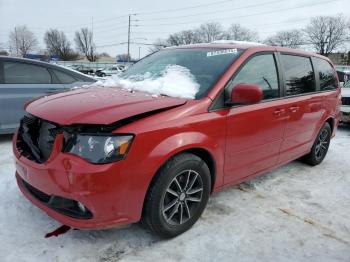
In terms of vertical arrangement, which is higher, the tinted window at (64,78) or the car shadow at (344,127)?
the tinted window at (64,78)

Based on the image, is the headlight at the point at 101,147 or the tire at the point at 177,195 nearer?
the headlight at the point at 101,147

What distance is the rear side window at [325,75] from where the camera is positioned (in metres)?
4.92

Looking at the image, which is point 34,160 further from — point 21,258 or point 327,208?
point 327,208

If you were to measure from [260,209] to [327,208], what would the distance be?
30.1 inches

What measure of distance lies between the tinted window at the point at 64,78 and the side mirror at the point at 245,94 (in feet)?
13.0

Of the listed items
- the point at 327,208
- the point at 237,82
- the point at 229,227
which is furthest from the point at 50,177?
the point at 327,208

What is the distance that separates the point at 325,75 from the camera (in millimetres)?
5090

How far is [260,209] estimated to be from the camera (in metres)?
3.65

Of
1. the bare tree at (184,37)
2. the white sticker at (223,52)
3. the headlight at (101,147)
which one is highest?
the bare tree at (184,37)

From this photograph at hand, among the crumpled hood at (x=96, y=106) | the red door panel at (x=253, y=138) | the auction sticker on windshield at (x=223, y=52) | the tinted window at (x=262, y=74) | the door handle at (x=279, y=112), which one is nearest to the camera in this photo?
the crumpled hood at (x=96, y=106)

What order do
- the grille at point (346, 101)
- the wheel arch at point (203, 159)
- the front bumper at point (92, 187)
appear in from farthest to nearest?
the grille at point (346, 101)
the wheel arch at point (203, 159)
the front bumper at point (92, 187)

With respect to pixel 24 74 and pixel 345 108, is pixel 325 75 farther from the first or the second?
pixel 24 74

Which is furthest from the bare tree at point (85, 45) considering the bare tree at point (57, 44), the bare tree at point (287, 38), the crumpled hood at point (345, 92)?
the crumpled hood at point (345, 92)

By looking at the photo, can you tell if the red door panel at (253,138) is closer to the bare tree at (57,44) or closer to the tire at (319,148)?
the tire at (319,148)
